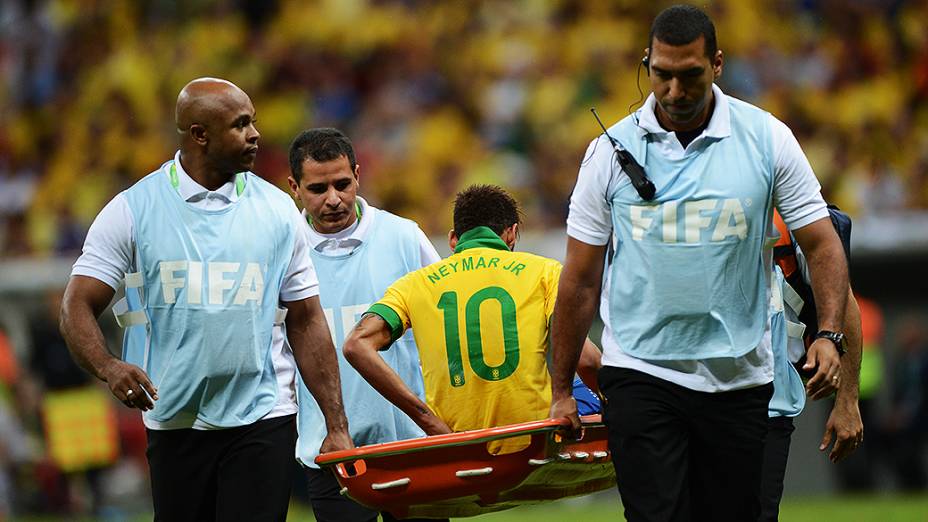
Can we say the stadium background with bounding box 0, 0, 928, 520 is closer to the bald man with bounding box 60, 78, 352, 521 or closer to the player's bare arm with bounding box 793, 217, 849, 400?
the player's bare arm with bounding box 793, 217, 849, 400

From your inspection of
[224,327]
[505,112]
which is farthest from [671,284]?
[505,112]

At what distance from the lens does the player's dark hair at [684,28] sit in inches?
210

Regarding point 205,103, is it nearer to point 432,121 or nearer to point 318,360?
point 318,360

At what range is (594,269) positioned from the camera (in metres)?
5.59

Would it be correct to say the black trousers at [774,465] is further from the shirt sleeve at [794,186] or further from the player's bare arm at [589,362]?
the shirt sleeve at [794,186]

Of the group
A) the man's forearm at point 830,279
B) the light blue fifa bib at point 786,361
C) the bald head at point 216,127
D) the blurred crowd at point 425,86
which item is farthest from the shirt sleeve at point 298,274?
the blurred crowd at point 425,86

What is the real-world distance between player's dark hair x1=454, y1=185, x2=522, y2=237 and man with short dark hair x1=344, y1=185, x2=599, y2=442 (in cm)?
21

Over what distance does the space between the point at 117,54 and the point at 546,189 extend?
623 cm

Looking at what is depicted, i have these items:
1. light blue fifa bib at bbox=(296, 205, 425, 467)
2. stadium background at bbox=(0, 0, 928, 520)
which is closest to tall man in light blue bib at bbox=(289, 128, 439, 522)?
light blue fifa bib at bbox=(296, 205, 425, 467)

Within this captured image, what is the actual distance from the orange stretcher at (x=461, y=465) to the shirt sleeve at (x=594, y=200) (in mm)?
734

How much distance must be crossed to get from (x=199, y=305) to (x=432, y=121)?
11435 mm

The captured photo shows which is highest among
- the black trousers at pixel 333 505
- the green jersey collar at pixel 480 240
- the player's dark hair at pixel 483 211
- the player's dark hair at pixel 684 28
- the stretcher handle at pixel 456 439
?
the player's dark hair at pixel 684 28

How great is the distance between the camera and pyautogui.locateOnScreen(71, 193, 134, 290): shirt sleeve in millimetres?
5793

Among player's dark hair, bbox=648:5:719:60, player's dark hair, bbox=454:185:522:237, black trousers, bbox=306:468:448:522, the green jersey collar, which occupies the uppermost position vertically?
player's dark hair, bbox=648:5:719:60
